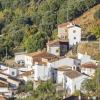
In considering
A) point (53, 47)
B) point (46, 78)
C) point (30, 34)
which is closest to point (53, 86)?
point (46, 78)

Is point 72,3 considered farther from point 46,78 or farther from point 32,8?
point 46,78

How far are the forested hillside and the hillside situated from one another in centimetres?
51

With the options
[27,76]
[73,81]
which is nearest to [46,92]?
[73,81]

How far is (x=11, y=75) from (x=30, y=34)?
9.48m

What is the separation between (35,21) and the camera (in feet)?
184

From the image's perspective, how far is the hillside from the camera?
49125 mm

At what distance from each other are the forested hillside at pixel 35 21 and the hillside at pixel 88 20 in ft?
1.67

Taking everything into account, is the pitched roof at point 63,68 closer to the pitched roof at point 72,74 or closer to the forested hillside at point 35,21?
the pitched roof at point 72,74

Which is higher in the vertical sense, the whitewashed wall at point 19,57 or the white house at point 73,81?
the whitewashed wall at point 19,57

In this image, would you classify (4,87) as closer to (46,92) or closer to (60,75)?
(60,75)

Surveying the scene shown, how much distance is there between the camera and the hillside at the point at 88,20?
161 ft

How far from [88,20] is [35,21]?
6974 millimetres

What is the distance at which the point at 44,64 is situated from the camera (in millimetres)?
40219

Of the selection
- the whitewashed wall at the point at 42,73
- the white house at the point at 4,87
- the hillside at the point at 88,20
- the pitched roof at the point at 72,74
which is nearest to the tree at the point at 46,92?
the pitched roof at the point at 72,74
